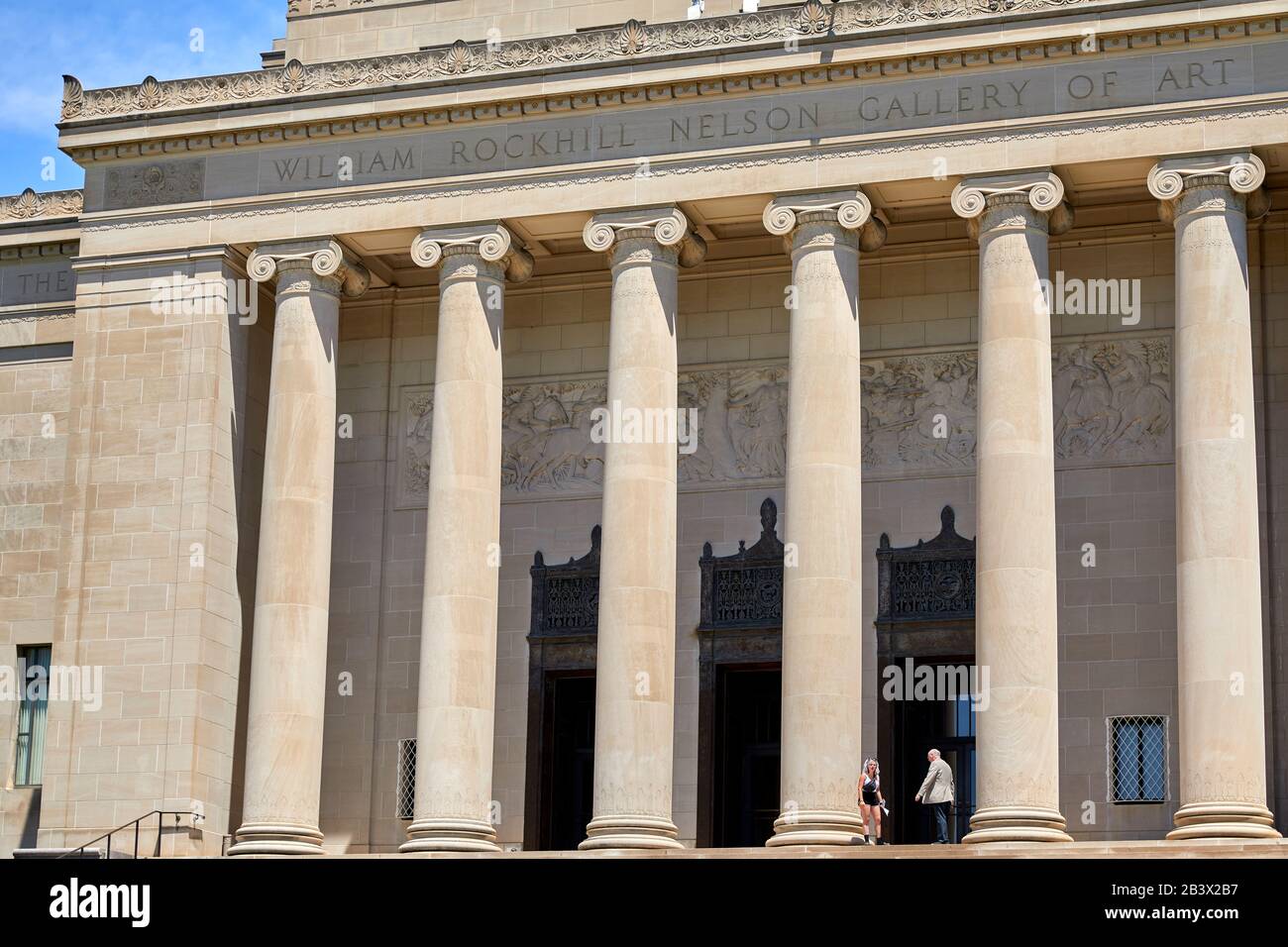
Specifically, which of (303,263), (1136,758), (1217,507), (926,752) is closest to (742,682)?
(926,752)

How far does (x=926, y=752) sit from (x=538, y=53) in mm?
14507

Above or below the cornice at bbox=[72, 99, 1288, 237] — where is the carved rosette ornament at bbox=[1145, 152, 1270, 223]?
below

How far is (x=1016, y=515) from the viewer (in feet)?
117

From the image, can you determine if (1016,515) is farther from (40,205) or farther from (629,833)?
(40,205)

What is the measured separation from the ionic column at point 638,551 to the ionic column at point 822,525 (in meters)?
2.08

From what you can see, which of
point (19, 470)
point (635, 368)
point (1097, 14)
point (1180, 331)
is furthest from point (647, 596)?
point (19, 470)

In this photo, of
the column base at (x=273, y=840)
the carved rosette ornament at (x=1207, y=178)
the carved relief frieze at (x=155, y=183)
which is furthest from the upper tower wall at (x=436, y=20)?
the column base at (x=273, y=840)

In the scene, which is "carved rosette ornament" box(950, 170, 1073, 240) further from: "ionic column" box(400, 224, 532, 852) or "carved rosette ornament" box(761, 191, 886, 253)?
"ionic column" box(400, 224, 532, 852)

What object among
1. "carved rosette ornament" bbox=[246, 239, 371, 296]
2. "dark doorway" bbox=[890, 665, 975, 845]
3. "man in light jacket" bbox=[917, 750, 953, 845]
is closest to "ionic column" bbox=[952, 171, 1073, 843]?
"man in light jacket" bbox=[917, 750, 953, 845]

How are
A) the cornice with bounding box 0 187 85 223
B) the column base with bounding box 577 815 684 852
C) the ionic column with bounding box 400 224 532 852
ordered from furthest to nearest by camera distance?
the cornice with bounding box 0 187 85 223 < the ionic column with bounding box 400 224 532 852 < the column base with bounding box 577 815 684 852

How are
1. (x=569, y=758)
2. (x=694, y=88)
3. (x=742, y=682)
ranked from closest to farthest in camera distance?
(x=694, y=88) → (x=742, y=682) → (x=569, y=758)

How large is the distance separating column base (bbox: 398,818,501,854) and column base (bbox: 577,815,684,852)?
1947 millimetres

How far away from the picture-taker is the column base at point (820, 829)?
35.2m

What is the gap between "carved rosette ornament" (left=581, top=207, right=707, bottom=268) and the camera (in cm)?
3891
